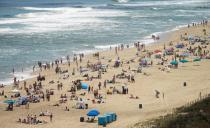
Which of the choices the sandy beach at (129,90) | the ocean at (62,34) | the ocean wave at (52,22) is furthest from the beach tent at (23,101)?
the ocean wave at (52,22)

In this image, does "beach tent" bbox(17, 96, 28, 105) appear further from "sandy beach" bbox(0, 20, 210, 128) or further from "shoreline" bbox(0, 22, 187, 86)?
"shoreline" bbox(0, 22, 187, 86)

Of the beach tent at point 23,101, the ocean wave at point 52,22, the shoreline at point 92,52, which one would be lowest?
the beach tent at point 23,101

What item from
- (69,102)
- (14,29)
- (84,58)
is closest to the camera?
(69,102)

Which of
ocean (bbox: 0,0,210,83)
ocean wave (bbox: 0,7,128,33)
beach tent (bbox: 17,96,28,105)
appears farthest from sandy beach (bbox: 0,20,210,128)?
ocean wave (bbox: 0,7,128,33)

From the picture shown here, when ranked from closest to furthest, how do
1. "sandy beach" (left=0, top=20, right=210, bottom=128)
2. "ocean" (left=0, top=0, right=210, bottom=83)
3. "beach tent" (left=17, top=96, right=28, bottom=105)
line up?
"sandy beach" (left=0, top=20, right=210, bottom=128)
"beach tent" (left=17, top=96, right=28, bottom=105)
"ocean" (left=0, top=0, right=210, bottom=83)

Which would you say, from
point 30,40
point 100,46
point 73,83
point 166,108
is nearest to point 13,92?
point 73,83

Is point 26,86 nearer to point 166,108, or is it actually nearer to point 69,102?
point 69,102

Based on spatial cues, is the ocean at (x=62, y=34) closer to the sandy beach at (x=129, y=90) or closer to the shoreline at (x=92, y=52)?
the shoreline at (x=92, y=52)

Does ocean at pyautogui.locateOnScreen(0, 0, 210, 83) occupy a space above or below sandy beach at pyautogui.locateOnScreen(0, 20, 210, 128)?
above

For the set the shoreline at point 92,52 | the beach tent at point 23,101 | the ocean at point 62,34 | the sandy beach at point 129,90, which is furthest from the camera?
the ocean at point 62,34
